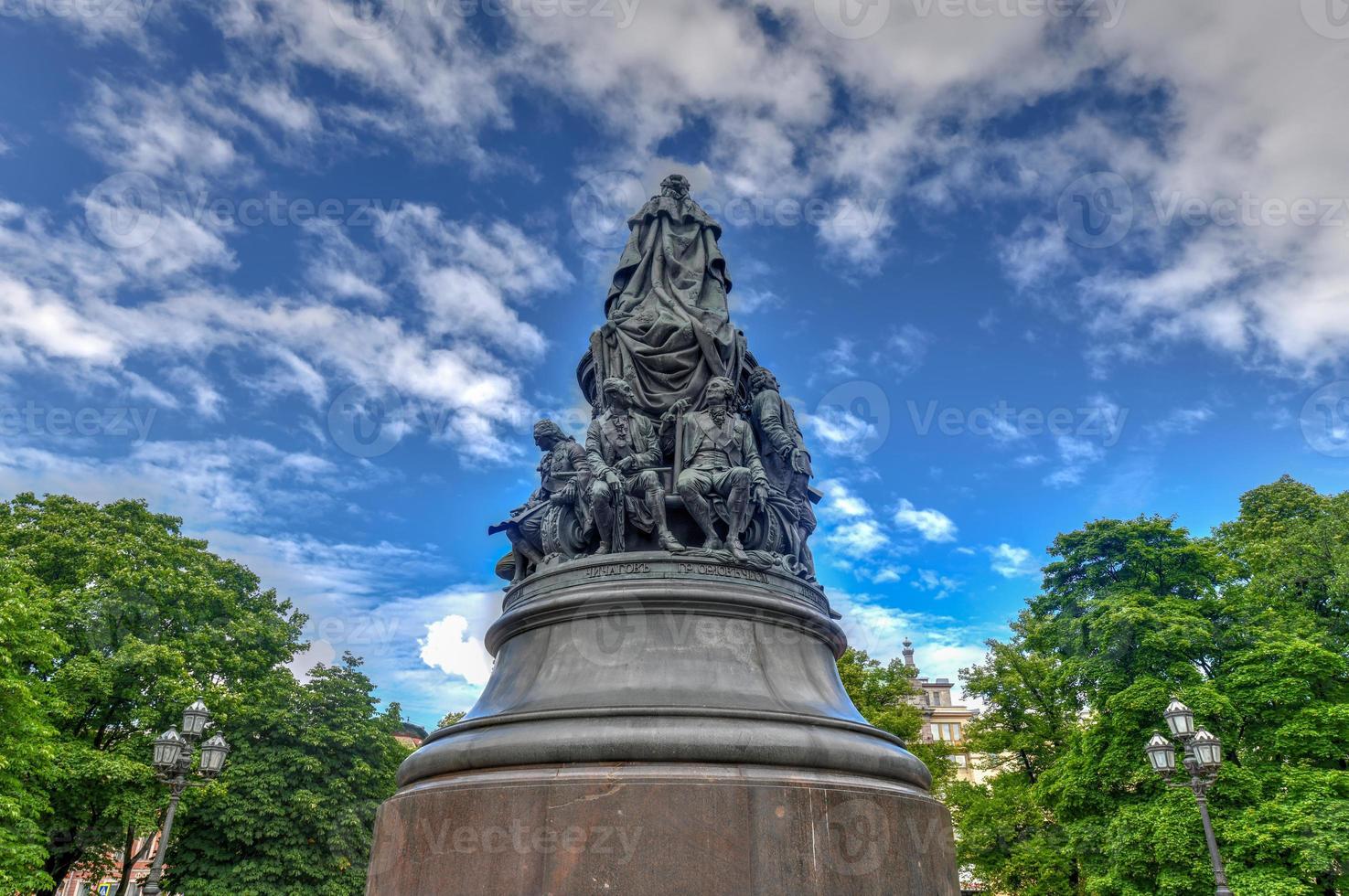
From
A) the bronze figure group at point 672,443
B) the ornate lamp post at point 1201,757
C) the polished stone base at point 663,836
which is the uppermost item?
the bronze figure group at point 672,443

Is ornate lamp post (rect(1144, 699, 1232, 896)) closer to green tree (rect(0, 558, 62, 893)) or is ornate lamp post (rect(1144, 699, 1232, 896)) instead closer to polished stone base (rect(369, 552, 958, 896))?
polished stone base (rect(369, 552, 958, 896))

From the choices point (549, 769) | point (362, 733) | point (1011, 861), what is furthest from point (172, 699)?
point (1011, 861)

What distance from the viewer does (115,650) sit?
78.7ft

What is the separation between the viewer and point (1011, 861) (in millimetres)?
27109

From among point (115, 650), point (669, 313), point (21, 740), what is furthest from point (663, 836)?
point (115, 650)

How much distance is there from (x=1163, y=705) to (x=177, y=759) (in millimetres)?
20011

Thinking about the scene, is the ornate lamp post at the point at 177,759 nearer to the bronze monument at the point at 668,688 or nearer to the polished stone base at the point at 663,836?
the bronze monument at the point at 668,688

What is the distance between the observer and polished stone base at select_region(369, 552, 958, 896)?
611 centimetres

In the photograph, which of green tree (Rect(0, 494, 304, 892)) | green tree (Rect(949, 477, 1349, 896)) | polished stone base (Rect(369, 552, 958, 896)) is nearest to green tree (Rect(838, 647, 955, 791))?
green tree (Rect(949, 477, 1349, 896))

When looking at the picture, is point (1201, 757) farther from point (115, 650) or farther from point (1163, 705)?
point (115, 650)

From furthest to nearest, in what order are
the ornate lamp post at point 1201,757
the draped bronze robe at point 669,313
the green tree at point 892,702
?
1. the green tree at point 892,702
2. the ornate lamp post at point 1201,757
3. the draped bronze robe at point 669,313
